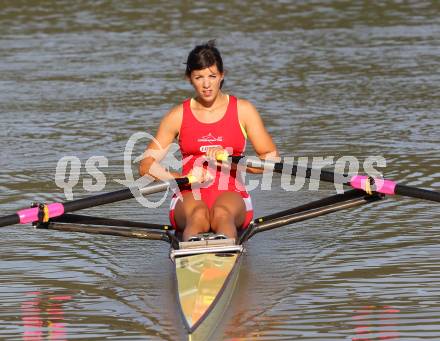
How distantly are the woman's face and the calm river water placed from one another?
1219mm

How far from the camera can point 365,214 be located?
9742 mm

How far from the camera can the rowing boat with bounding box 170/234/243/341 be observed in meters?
6.64

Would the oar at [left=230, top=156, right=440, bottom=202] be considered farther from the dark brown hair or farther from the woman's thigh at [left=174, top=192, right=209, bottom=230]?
the dark brown hair

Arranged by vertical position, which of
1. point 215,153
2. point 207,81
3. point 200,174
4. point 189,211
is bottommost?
point 189,211

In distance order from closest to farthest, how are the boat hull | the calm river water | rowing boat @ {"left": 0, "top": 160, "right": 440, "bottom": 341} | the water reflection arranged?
the boat hull
rowing boat @ {"left": 0, "top": 160, "right": 440, "bottom": 341}
the water reflection
the calm river water

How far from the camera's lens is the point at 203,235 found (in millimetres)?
8102

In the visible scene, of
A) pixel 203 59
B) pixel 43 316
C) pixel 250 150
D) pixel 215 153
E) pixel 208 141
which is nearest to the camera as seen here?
pixel 43 316

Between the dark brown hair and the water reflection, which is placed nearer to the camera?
the water reflection

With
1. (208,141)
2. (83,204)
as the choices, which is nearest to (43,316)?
(83,204)

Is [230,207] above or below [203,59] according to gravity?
below

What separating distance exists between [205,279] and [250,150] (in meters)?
5.13

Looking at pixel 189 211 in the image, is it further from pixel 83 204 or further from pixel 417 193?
pixel 417 193

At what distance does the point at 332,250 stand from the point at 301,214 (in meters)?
0.38

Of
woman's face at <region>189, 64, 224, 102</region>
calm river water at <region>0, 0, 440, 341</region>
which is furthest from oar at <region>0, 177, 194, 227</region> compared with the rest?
woman's face at <region>189, 64, 224, 102</region>
